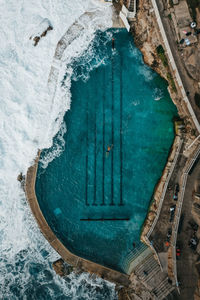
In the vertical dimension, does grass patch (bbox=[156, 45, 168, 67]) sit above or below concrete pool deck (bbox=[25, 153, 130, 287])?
above

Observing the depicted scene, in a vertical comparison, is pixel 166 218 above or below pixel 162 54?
below

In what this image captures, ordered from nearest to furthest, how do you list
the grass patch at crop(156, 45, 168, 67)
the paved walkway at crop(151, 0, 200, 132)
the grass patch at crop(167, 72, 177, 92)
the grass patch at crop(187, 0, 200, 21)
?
the paved walkway at crop(151, 0, 200, 132)
the grass patch at crop(187, 0, 200, 21)
the grass patch at crop(156, 45, 168, 67)
the grass patch at crop(167, 72, 177, 92)

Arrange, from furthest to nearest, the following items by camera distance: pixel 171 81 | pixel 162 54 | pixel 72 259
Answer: pixel 72 259, pixel 171 81, pixel 162 54

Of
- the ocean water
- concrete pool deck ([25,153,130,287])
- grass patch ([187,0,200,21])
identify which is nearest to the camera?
grass patch ([187,0,200,21])

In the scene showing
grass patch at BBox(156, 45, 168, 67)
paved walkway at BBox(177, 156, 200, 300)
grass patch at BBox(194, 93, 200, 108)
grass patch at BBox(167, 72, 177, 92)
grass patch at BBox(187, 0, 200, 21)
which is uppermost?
grass patch at BBox(187, 0, 200, 21)

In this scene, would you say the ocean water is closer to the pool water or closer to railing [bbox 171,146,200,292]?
the pool water

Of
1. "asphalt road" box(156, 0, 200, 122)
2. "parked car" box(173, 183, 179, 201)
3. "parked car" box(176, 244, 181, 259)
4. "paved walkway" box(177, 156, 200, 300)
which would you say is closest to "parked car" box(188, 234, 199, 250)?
"paved walkway" box(177, 156, 200, 300)

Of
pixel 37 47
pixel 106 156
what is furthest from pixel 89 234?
pixel 37 47

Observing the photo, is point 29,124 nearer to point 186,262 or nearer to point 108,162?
point 108,162

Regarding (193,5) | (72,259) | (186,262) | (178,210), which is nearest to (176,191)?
(178,210)
